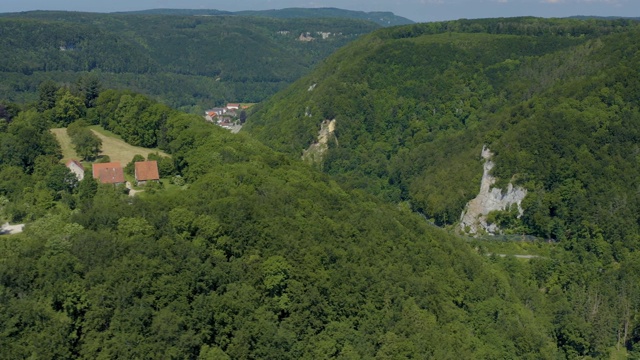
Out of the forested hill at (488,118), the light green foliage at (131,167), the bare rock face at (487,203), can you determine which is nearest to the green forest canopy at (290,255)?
the forested hill at (488,118)

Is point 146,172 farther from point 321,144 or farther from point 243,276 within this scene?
point 321,144

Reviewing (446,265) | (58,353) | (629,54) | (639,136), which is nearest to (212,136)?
(446,265)

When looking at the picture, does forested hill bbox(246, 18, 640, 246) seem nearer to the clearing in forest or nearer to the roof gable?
the clearing in forest

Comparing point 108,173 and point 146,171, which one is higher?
point 108,173

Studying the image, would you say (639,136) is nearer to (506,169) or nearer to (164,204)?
(506,169)

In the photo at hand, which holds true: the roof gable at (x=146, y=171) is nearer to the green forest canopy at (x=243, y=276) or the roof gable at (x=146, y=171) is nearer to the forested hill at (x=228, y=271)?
the forested hill at (x=228, y=271)

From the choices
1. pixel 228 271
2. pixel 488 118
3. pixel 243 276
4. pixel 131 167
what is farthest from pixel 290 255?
pixel 488 118

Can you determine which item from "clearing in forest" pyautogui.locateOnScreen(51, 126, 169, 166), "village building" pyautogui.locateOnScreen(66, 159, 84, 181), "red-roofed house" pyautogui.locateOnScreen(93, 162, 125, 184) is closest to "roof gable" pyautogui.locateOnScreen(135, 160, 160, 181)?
"red-roofed house" pyautogui.locateOnScreen(93, 162, 125, 184)
